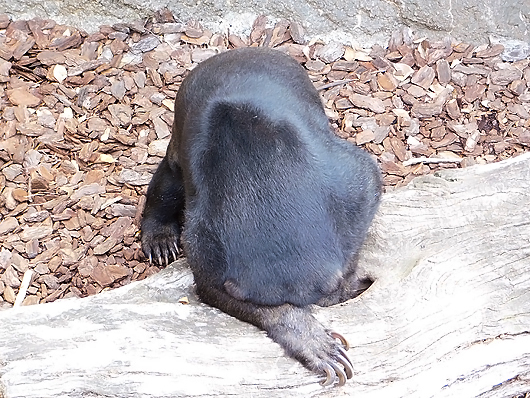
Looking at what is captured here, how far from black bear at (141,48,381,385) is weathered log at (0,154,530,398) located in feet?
0.35

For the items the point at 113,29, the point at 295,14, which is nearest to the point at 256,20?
the point at 295,14

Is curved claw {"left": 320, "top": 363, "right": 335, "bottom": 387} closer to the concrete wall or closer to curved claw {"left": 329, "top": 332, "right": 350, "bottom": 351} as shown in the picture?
curved claw {"left": 329, "top": 332, "right": 350, "bottom": 351}

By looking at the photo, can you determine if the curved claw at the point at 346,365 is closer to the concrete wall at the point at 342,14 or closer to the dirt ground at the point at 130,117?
the dirt ground at the point at 130,117

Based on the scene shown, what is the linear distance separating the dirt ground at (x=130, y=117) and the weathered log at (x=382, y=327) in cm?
110

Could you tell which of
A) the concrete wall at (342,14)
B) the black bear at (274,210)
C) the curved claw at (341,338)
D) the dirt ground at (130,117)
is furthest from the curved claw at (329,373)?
the concrete wall at (342,14)

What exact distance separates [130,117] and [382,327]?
2.61 metres

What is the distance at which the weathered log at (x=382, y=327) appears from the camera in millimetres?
2680

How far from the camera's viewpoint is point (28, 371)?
2.57 metres

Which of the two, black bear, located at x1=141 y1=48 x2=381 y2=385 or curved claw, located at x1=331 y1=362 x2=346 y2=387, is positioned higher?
black bear, located at x1=141 y1=48 x2=381 y2=385

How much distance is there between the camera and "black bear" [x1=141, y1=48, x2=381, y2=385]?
2.99 meters

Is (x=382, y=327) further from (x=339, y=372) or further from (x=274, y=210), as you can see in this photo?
(x=274, y=210)

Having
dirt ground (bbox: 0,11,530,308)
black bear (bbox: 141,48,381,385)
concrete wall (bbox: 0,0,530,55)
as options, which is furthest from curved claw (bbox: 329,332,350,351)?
concrete wall (bbox: 0,0,530,55)

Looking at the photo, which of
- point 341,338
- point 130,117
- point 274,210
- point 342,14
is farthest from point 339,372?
point 342,14

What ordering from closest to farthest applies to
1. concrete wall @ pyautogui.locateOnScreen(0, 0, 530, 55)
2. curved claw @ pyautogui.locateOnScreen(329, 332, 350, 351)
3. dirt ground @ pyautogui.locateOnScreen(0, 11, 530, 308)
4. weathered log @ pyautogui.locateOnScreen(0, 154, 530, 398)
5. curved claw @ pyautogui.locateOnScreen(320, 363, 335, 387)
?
weathered log @ pyautogui.locateOnScreen(0, 154, 530, 398)
curved claw @ pyautogui.locateOnScreen(320, 363, 335, 387)
curved claw @ pyautogui.locateOnScreen(329, 332, 350, 351)
dirt ground @ pyautogui.locateOnScreen(0, 11, 530, 308)
concrete wall @ pyautogui.locateOnScreen(0, 0, 530, 55)
